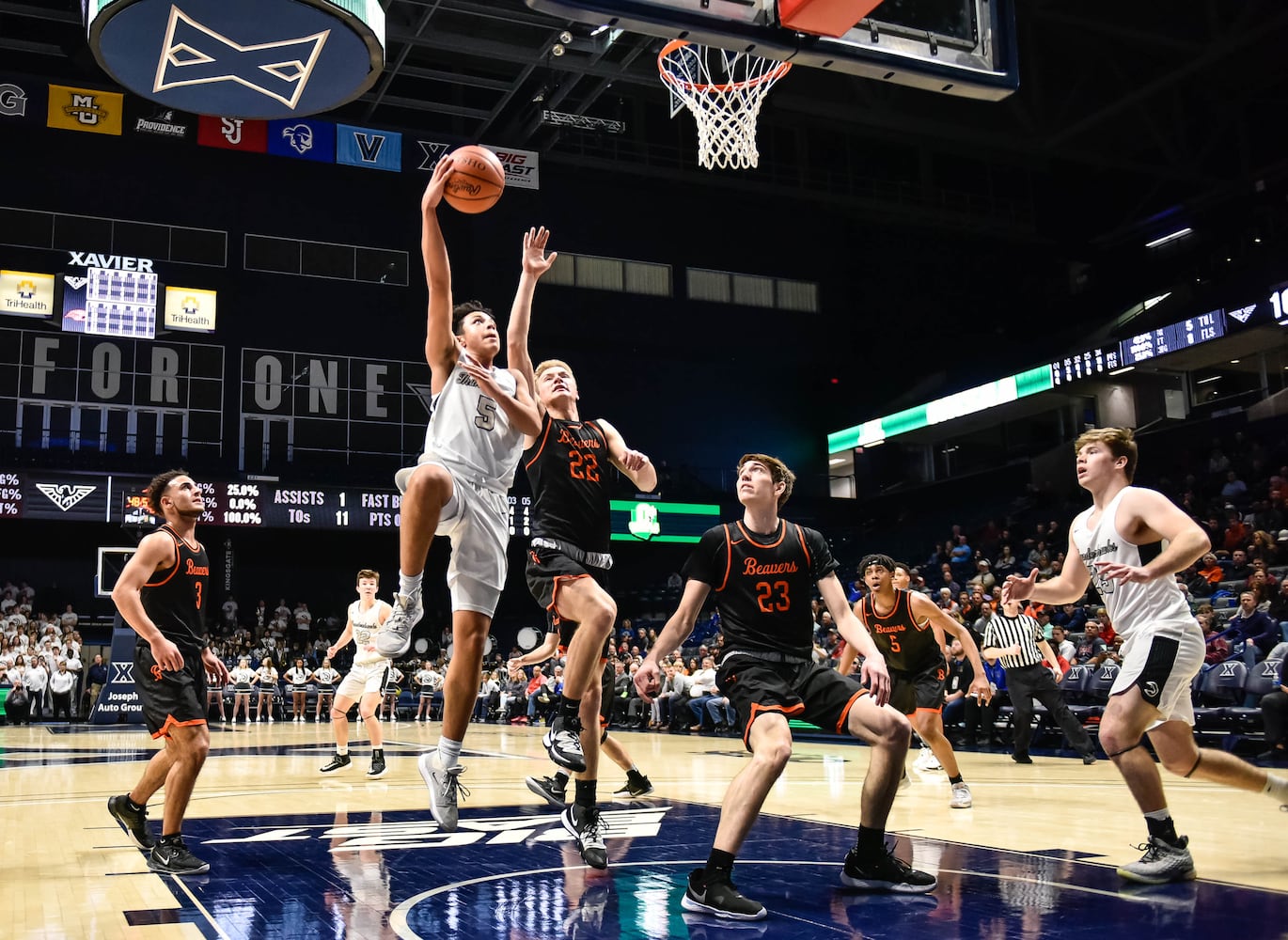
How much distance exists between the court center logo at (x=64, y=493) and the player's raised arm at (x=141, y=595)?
19578mm

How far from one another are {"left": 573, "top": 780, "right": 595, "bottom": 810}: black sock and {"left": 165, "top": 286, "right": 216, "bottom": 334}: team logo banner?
23235 millimetres

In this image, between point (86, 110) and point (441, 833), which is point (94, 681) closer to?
point (86, 110)

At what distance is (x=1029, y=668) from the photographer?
11.2 metres

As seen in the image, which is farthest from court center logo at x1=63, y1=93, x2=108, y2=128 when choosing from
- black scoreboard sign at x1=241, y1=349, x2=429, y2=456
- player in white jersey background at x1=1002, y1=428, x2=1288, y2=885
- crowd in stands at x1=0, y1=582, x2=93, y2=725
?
player in white jersey background at x1=1002, y1=428, x2=1288, y2=885

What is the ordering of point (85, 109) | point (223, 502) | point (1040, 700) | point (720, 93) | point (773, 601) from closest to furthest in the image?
1. point (773, 601)
2. point (1040, 700)
3. point (720, 93)
4. point (223, 502)
5. point (85, 109)

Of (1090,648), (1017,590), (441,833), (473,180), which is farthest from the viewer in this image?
(1090,648)

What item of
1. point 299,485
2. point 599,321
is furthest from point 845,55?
point 599,321

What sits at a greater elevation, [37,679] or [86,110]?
[86,110]

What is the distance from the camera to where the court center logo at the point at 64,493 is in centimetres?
2297

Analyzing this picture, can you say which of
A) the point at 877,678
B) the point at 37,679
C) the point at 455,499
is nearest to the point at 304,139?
the point at 37,679

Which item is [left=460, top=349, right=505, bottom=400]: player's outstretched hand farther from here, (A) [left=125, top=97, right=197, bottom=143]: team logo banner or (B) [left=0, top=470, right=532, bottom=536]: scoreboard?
(A) [left=125, top=97, right=197, bottom=143]: team logo banner

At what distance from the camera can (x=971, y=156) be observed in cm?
2983

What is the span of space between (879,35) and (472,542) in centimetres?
547

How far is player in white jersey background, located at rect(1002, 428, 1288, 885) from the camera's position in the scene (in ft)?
15.6
